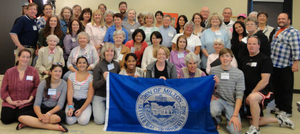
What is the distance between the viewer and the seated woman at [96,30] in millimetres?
5137

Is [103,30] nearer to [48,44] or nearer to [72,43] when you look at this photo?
[72,43]

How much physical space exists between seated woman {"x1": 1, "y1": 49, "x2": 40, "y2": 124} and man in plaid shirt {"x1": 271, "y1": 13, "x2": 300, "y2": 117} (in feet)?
14.5

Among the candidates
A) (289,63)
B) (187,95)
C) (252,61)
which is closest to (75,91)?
(187,95)

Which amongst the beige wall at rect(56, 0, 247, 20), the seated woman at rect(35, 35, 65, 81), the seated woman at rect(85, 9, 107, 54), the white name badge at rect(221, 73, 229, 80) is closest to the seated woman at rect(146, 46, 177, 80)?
the white name badge at rect(221, 73, 229, 80)

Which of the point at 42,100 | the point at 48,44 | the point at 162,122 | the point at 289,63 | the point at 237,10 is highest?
the point at 237,10

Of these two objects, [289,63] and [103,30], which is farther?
[103,30]

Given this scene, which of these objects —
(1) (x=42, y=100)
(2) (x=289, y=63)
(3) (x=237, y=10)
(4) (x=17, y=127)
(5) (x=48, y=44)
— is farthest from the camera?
(3) (x=237, y=10)

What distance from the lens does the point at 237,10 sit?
785 centimetres

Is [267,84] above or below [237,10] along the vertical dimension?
below

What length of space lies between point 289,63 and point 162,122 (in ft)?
9.10

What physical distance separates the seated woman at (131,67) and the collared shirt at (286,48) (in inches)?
103

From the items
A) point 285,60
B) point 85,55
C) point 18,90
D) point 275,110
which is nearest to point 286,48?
point 285,60

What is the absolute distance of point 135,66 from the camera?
13.1 ft

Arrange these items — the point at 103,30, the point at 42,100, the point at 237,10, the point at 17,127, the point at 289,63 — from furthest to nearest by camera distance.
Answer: the point at 237,10
the point at 103,30
the point at 289,63
the point at 42,100
the point at 17,127
